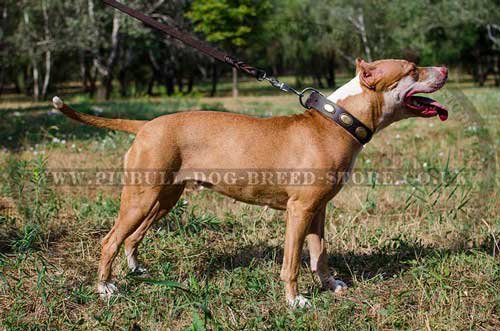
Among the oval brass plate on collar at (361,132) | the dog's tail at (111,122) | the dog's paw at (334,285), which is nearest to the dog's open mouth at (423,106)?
the oval brass plate on collar at (361,132)

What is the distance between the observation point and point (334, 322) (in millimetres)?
3480

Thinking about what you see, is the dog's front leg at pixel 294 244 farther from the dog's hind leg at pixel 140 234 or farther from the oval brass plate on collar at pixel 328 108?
the dog's hind leg at pixel 140 234

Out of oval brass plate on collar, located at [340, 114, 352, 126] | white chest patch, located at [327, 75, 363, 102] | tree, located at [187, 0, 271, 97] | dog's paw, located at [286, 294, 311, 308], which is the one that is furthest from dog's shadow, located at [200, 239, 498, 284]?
tree, located at [187, 0, 271, 97]

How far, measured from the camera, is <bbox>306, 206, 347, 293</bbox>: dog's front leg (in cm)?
427

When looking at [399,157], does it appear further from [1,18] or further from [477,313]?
[1,18]

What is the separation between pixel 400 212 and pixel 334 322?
278 centimetres

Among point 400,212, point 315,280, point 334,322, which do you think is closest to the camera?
point 334,322

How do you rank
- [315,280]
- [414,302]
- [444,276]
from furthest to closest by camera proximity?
[315,280] < [444,276] < [414,302]

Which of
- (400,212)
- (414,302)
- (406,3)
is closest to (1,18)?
(406,3)

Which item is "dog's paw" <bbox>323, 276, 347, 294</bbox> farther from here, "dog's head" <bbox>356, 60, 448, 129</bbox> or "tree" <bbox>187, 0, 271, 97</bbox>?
"tree" <bbox>187, 0, 271, 97</bbox>

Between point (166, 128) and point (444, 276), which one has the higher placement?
point (166, 128)

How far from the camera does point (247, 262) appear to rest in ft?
15.5

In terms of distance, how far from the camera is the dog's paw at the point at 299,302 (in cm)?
380

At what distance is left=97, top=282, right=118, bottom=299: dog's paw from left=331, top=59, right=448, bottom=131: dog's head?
222 cm
